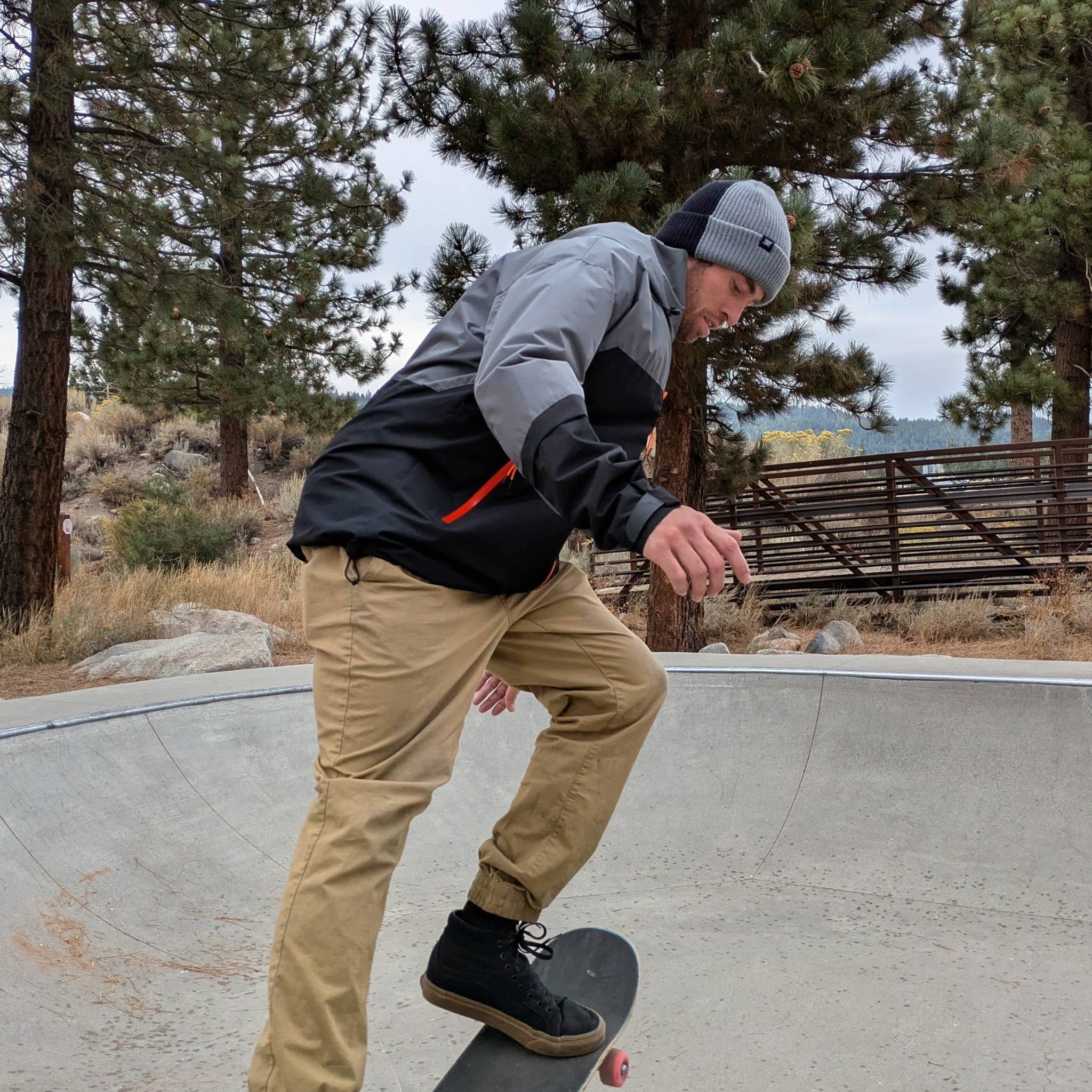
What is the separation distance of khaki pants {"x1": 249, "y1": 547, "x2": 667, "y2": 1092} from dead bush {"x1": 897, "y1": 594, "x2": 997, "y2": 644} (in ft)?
23.0

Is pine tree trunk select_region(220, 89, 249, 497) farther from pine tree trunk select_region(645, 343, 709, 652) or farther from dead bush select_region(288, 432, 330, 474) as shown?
pine tree trunk select_region(645, 343, 709, 652)

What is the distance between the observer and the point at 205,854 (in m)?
3.48

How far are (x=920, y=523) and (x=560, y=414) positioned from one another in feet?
28.7

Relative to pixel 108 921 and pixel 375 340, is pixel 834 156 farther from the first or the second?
pixel 375 340

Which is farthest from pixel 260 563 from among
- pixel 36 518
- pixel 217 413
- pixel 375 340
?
pixel 217 413

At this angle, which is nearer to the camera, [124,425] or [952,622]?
[952,622]

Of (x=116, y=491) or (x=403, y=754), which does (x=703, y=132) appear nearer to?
(x=403, y=754)

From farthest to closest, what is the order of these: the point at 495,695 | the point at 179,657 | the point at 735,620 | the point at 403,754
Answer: the point at 735,620 < the point at 179,657 < the point at 495,695 < the point at 403,754

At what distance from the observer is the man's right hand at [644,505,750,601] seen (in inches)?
60.4

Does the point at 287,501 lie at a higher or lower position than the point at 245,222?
lower

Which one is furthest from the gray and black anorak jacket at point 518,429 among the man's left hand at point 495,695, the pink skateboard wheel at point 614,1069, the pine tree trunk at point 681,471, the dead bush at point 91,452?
the dead bush at point 91,452

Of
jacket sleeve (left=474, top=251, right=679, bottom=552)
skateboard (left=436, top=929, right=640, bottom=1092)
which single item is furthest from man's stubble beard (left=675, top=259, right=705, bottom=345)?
skateboard (left=436, top=929, right=640, bottom=1092)

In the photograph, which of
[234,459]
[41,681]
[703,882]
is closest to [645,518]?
[703,882]

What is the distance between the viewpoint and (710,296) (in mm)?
2121
